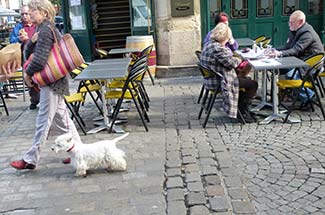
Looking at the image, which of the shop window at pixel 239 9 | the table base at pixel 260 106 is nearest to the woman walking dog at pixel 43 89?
the table base at pixel 260 106

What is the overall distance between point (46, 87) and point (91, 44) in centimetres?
630

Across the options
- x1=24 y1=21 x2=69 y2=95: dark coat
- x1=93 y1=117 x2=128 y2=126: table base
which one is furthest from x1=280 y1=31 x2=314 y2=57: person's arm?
x1=24 y1=21 x2=69 y2=95: dark coat

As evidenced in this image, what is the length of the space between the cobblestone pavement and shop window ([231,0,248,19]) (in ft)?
14.3

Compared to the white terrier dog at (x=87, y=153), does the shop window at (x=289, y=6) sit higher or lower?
higher

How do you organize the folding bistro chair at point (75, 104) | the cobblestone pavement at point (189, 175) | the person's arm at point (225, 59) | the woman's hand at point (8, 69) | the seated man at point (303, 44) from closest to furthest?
the cobblestone pavement at point (189, 175)
the person's arm at point (225, 59)
the folding bistro chair at point (75, 104)
the seated man at point (303, 44)
the woman's hand at point (8, 69)

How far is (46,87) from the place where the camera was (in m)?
3.98

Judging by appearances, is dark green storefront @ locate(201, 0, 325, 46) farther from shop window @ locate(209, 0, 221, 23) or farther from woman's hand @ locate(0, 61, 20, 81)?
woman's hand @ locate(0, 61, 20, 81)

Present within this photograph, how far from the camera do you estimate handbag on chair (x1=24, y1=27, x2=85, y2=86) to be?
3.85 metres

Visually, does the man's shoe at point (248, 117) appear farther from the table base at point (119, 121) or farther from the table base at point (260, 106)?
the table base at point (119, 121)

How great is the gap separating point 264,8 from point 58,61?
6659 mm

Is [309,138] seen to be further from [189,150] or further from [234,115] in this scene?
[189,150]

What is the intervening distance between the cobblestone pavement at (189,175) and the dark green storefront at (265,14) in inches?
168

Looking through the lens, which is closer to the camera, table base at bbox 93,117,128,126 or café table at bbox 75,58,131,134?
café table at bbox 75,58,131,134

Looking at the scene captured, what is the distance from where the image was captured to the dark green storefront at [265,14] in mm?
9336
